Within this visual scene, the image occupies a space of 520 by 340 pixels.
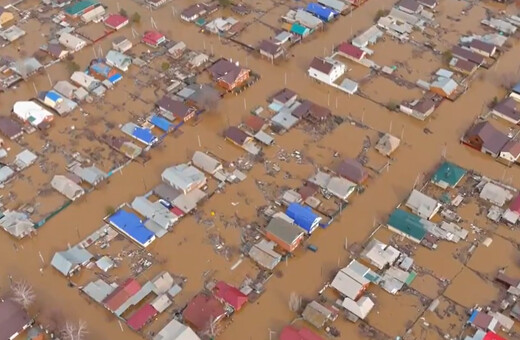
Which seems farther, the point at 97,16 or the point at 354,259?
the point at 97,16

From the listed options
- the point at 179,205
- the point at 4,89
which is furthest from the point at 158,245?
the point at 4,89

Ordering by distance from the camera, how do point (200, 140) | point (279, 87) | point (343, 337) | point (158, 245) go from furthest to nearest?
point (279, 87), point (200, 140), point (158, 245), point (343, 337)

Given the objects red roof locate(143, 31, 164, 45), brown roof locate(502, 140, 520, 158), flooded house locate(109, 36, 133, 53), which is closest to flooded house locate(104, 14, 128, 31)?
flooded house locate(109, 36, 133, 53)

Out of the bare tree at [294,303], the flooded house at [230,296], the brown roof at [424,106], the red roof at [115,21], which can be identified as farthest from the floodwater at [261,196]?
the red roof at [115,21]

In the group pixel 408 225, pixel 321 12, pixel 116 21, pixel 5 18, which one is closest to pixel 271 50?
pixel 321 12

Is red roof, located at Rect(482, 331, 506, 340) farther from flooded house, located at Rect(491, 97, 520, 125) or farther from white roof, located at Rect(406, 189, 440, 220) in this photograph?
flooded house, located at Rect(491, 97, 520, 125)

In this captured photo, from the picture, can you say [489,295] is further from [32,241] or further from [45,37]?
[45,37]
